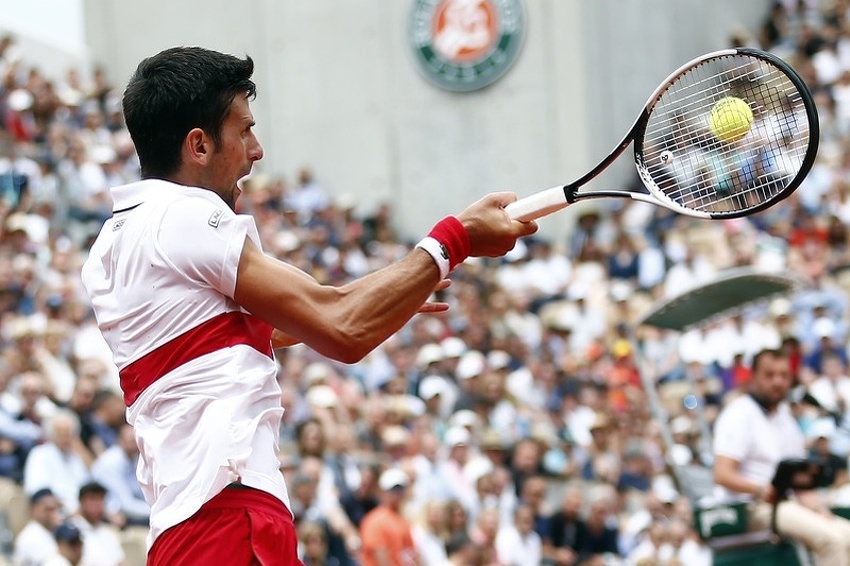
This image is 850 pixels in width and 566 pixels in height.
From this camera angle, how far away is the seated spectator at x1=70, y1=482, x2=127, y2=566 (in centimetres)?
963

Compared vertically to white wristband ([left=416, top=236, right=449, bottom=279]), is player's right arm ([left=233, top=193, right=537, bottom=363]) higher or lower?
lower

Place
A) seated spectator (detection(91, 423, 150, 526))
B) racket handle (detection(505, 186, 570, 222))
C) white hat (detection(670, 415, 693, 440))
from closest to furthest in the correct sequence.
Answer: racket handle (detection(505, 186, 570, 222))
seated spectator (detection(91, 423, 150, 526))
white hat (detection(670, 415, 693, 440))

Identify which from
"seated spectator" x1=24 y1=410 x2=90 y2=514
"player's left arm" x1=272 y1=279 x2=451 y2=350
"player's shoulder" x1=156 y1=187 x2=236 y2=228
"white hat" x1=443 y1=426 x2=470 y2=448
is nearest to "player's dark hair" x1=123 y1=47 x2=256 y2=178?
"player's shoulder" x1=156 y1=187 x2=236 y2=228

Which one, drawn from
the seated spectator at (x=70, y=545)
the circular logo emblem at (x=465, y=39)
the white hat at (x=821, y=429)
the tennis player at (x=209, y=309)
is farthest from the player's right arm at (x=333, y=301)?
the circular logo emblem at (x=465, y=39)

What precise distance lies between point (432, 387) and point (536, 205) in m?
11.2

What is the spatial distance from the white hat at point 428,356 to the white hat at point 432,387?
0.34m

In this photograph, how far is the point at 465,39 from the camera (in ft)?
76.5

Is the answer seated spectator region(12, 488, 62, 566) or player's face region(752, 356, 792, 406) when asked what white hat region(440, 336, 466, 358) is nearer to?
seated spectator region(12, 488, 62, 566)

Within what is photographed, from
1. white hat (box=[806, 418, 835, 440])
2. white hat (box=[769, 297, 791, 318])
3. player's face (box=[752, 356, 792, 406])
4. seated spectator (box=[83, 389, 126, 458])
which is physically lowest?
white hat (box=[769, 297, 791, 318])

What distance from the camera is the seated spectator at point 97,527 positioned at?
963cm

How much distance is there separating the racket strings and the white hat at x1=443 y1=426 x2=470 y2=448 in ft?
29.0

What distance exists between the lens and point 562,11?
75.0ft

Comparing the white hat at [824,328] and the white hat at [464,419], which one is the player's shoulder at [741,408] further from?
the white hat at [824,328]

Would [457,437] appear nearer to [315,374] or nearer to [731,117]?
[315,374]
